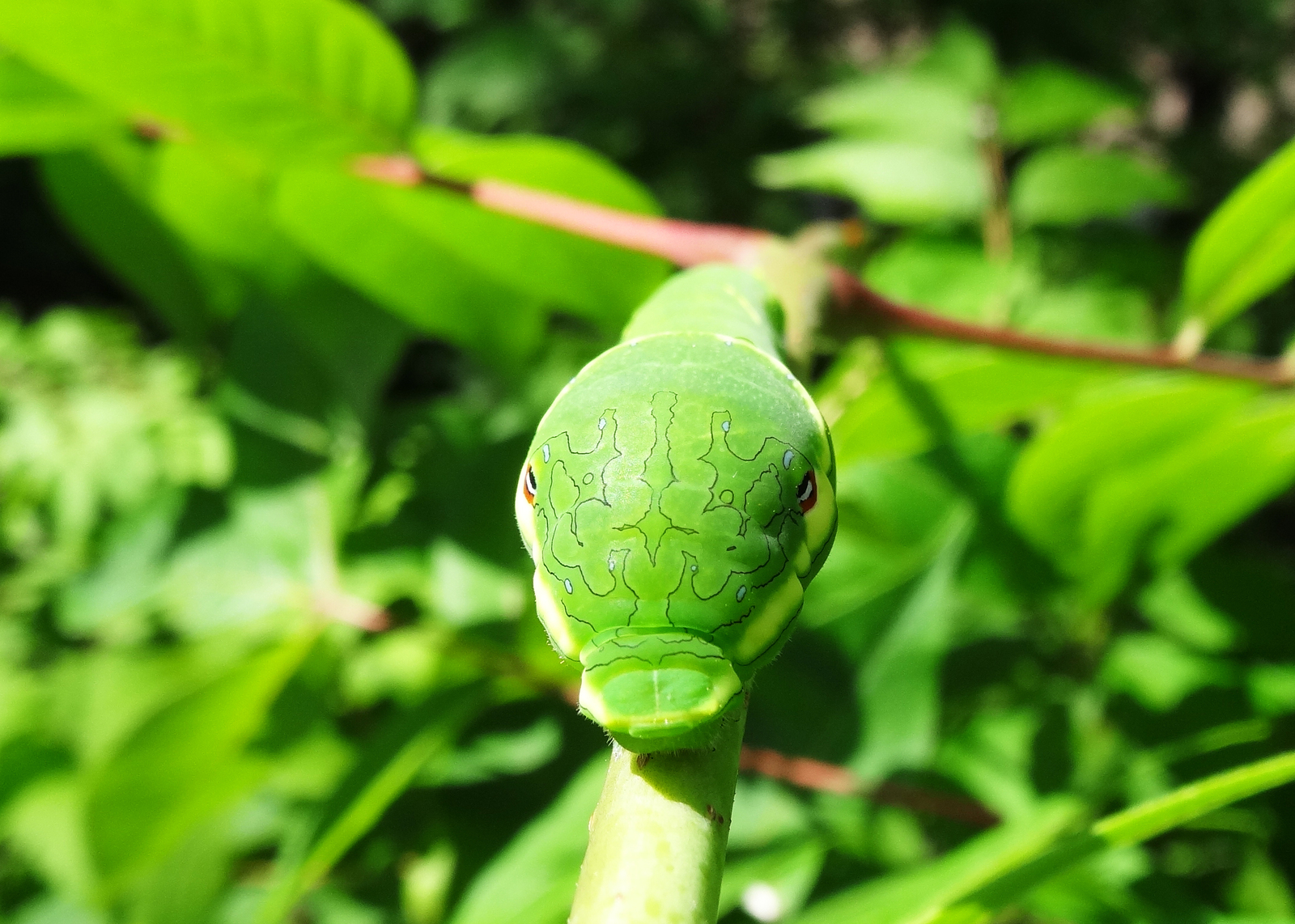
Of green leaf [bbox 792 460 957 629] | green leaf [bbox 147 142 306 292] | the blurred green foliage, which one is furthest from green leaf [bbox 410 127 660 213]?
green leaf [bbox 792 460 957 629]

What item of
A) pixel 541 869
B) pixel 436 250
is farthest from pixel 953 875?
pixel 436 250

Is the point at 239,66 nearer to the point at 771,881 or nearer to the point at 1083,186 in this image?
the point at 771,881

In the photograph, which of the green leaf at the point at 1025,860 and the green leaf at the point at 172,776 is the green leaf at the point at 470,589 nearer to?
the green leaf at the point at 172,776

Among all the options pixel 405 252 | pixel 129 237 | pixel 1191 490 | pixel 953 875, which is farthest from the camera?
pixel 129 237

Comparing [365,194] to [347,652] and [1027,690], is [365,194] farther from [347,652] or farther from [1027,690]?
[1027,690]

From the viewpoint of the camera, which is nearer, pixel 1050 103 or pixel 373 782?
pixel 373 782

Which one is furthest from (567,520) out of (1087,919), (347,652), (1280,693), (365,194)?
(347,652)
